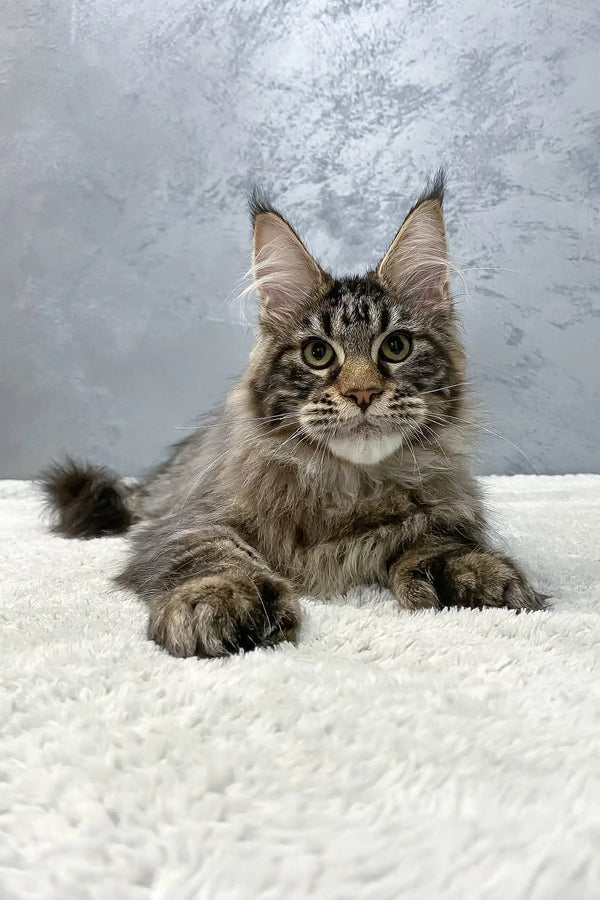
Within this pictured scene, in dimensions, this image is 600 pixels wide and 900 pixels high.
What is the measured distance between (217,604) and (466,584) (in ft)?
1.45

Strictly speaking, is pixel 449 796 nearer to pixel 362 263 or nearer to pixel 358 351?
pixel 358 351

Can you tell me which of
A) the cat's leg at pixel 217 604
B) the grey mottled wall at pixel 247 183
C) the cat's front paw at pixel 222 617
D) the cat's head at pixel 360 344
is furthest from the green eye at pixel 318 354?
the grey mottled wall at pixel 247 183

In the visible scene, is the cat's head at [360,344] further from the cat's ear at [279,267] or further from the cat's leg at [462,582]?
the cat's leg at [462,582]

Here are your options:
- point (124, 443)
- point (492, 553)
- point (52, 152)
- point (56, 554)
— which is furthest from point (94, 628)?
point (52, 152)

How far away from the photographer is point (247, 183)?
3613 mm

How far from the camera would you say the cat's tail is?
2186 millimetres

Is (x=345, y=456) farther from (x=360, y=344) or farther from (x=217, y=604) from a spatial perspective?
(x=217, y=604)

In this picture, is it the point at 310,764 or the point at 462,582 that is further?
the point at 462,582

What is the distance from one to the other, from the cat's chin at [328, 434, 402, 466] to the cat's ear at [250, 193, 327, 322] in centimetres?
38

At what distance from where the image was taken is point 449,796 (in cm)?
51

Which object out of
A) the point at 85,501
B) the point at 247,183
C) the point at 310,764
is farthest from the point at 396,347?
the point at 247,183

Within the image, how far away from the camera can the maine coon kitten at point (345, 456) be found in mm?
1200

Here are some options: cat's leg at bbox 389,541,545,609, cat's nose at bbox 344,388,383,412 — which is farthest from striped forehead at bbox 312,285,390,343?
cat's leg at bbox 389,541,545,609

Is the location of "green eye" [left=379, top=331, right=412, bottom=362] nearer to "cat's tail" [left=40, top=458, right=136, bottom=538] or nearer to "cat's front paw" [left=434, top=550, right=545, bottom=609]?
"cat's front paw" [left=434, top=550, right=545, bottom=609]
